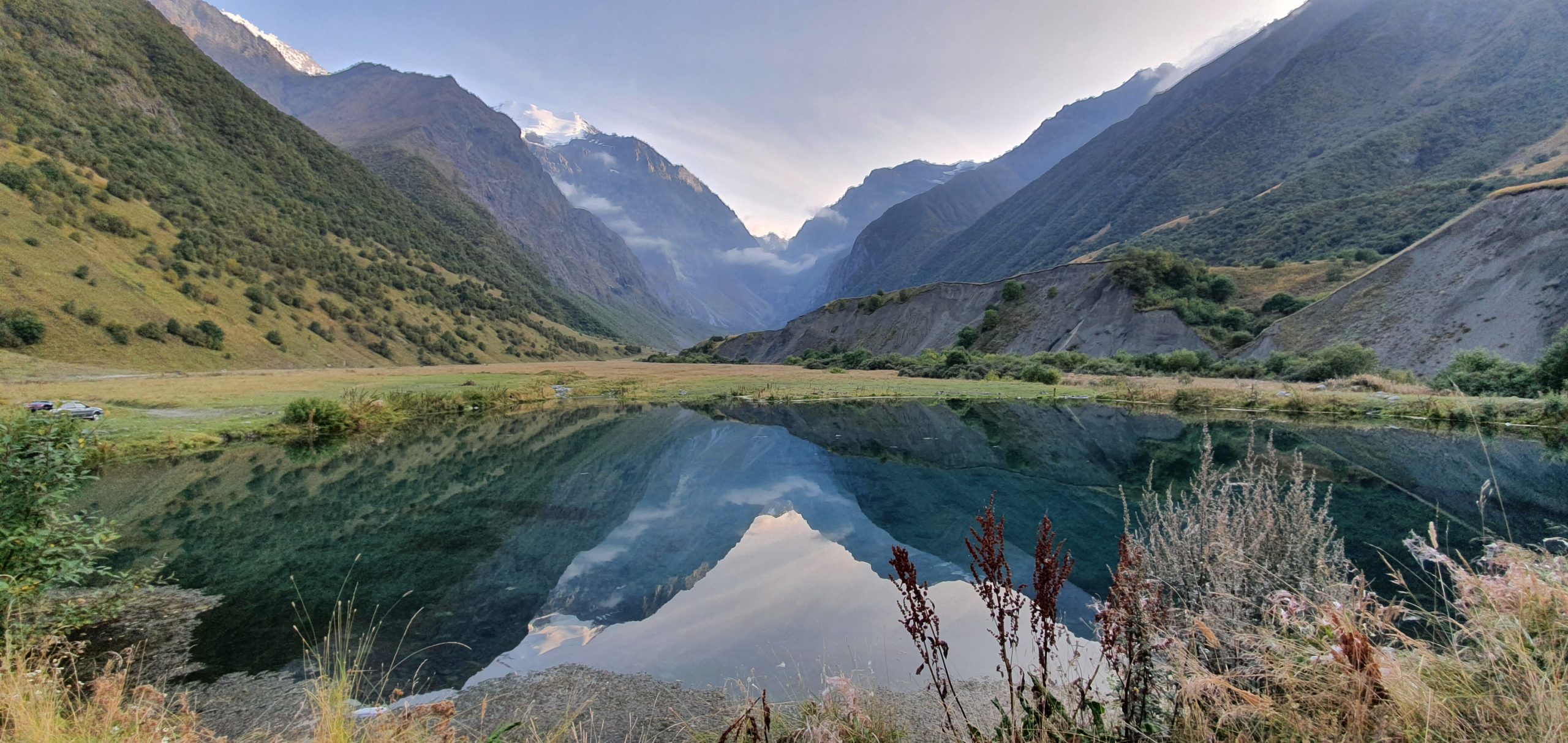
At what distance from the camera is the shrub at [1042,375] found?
152 feet

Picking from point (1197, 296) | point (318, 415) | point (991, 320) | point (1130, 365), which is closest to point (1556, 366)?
point (1130, 365)

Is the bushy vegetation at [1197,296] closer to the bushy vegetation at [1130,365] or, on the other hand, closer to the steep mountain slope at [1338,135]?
the bushy vegetation at [1130,365]

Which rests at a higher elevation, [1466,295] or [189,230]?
[189,230]

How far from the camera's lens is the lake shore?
24375 mm

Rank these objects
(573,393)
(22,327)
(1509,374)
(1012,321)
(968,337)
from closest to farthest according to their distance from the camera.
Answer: (1509,374)
(22,327)
(573,393)
(1012,321)
(968,337)

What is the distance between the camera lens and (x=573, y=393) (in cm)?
4903

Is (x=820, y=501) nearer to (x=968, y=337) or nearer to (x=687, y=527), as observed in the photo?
(x=687, y=527)

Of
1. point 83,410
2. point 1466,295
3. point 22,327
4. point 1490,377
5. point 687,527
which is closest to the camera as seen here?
point 687,527

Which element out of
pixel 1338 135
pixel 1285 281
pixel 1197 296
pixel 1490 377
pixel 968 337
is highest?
pixel 1338 135

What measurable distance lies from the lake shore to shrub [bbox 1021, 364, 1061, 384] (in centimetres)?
89

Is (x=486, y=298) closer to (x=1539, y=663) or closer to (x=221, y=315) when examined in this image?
(x=221, y=315)

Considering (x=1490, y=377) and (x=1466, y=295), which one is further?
(x=1466, y=295)

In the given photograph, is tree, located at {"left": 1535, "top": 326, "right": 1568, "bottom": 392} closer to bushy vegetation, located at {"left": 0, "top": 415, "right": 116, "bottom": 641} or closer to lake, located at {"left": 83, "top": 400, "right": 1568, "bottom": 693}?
lake, located at {"left": 83, "top": 400, "right": 1568, "bottom": 693}

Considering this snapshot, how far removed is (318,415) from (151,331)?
44574 mm
